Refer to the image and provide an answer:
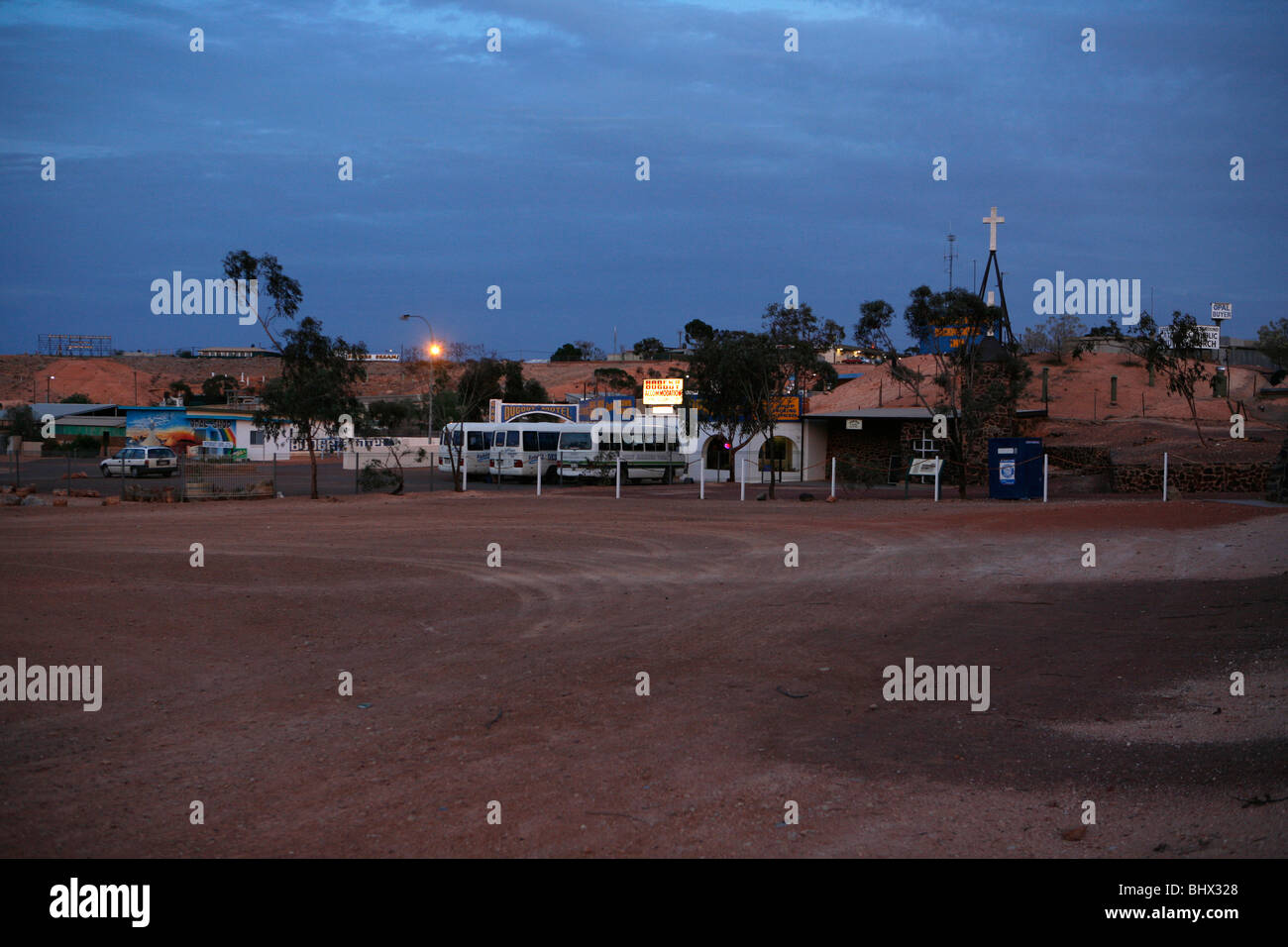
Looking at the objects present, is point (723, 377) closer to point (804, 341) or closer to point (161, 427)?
point (804, 341)

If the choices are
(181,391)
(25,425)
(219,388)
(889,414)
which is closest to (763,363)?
(889,414)

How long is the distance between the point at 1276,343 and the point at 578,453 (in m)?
46.4

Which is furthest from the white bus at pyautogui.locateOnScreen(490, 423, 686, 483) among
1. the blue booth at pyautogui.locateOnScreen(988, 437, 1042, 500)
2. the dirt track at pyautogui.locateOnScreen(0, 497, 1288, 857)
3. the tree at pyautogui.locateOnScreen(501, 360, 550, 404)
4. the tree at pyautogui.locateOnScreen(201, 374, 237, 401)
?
the tree at pyautogui.locateOnScreen(201, 374, 237, 401)

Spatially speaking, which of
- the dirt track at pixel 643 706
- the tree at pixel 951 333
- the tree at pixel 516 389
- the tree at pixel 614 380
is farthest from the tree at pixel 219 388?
the dirt track at pixel 643 706

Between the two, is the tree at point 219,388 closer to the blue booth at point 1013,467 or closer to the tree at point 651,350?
the tree at point 651,350

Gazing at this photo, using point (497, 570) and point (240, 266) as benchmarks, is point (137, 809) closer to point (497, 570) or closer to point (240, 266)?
point (497, 570)

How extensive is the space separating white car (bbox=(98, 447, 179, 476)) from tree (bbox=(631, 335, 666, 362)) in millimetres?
77074

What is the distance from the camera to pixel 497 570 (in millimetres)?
16047

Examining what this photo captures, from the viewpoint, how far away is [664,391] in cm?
4625

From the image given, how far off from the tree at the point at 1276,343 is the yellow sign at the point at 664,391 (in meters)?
36.2

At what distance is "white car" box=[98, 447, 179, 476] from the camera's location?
140 feet

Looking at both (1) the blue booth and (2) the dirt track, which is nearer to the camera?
(2) the dirt track

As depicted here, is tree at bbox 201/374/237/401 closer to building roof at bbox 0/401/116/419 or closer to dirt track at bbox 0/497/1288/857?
building roof at bbox 0/401/116/419

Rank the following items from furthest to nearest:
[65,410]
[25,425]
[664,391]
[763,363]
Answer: [65,410], [25,425], [664,391], [763,363]
